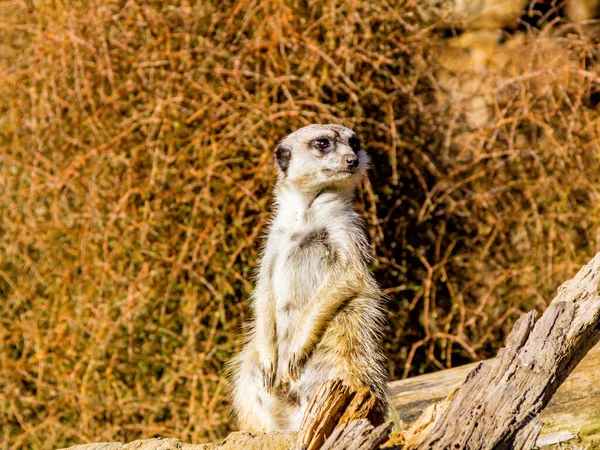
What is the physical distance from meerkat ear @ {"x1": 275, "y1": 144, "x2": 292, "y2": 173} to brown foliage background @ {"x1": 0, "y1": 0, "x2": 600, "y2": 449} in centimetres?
61

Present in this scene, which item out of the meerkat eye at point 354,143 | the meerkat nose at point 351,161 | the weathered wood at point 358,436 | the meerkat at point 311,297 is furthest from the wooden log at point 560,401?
the meerkat eye at point 354,143

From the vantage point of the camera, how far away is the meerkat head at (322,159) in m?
2.38

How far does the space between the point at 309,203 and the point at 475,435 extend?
1033 mm

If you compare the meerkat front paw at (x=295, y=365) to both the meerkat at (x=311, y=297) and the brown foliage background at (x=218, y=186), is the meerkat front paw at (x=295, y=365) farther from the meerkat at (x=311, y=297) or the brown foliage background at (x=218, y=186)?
the brown foliage background at (x=218, y=186)

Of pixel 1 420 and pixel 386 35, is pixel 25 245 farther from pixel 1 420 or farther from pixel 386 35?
pixel 386 35

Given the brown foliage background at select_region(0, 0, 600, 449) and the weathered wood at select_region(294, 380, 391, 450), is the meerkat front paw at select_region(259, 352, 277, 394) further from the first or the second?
the brown foliage background at select_region(0, 0, 600, 449)

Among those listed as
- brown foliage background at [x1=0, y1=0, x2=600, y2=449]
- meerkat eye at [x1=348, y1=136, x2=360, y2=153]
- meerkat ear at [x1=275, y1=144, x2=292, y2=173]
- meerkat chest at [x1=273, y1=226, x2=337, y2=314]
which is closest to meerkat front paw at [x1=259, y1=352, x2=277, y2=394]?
meerkat chest at [x1=273, y1=226, x2=337, y2=314]

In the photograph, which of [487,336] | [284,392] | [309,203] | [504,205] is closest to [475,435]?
[284,392]

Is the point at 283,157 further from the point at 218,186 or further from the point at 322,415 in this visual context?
the point at 322,415

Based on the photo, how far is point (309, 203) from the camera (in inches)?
95.6

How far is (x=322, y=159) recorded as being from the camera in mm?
2424

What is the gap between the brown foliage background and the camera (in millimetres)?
3285

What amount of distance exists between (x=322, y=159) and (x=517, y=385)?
1.04 metres

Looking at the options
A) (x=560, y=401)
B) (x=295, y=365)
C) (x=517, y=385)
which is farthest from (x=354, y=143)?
(x=517, y=385)
